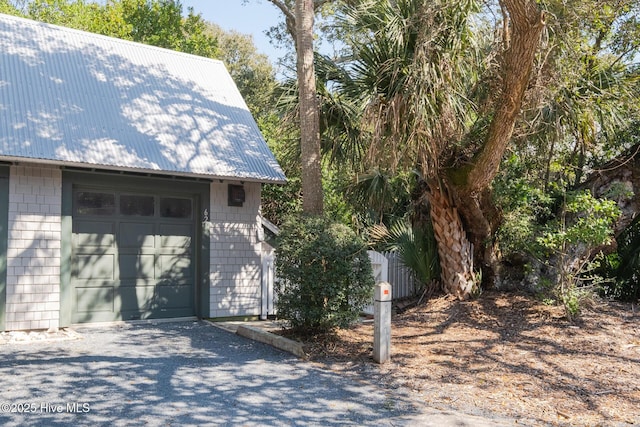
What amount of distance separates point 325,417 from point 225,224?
5643 mm

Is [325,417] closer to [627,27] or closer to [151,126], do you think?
[151,126]

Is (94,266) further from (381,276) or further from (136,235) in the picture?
(381,276)

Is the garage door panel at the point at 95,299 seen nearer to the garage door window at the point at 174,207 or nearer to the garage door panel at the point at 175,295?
the garage door panel at the point at 175,295

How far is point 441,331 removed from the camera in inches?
318

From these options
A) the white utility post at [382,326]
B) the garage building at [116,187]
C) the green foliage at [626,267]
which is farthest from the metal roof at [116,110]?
the green foliage at [626,267]

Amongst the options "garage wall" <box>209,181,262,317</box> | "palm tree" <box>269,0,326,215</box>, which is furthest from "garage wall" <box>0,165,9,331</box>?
"palm tree" <box>269,0,326,215</box>

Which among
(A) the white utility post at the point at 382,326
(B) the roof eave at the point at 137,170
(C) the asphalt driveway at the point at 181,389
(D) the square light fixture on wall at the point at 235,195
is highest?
(B) the roof eave at the point at 137,170

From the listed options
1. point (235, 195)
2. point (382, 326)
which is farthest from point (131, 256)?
point (382, 326)

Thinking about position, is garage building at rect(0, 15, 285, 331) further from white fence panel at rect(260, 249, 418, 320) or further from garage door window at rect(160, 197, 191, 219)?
white fence panel at rect(260, 249, 418, 320)

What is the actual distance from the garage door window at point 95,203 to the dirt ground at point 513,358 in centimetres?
428

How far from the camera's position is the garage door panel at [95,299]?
868cm

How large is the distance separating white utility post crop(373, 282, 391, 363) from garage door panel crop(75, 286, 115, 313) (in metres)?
4.69

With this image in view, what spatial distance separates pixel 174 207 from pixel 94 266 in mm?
1664

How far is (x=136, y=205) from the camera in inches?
364
